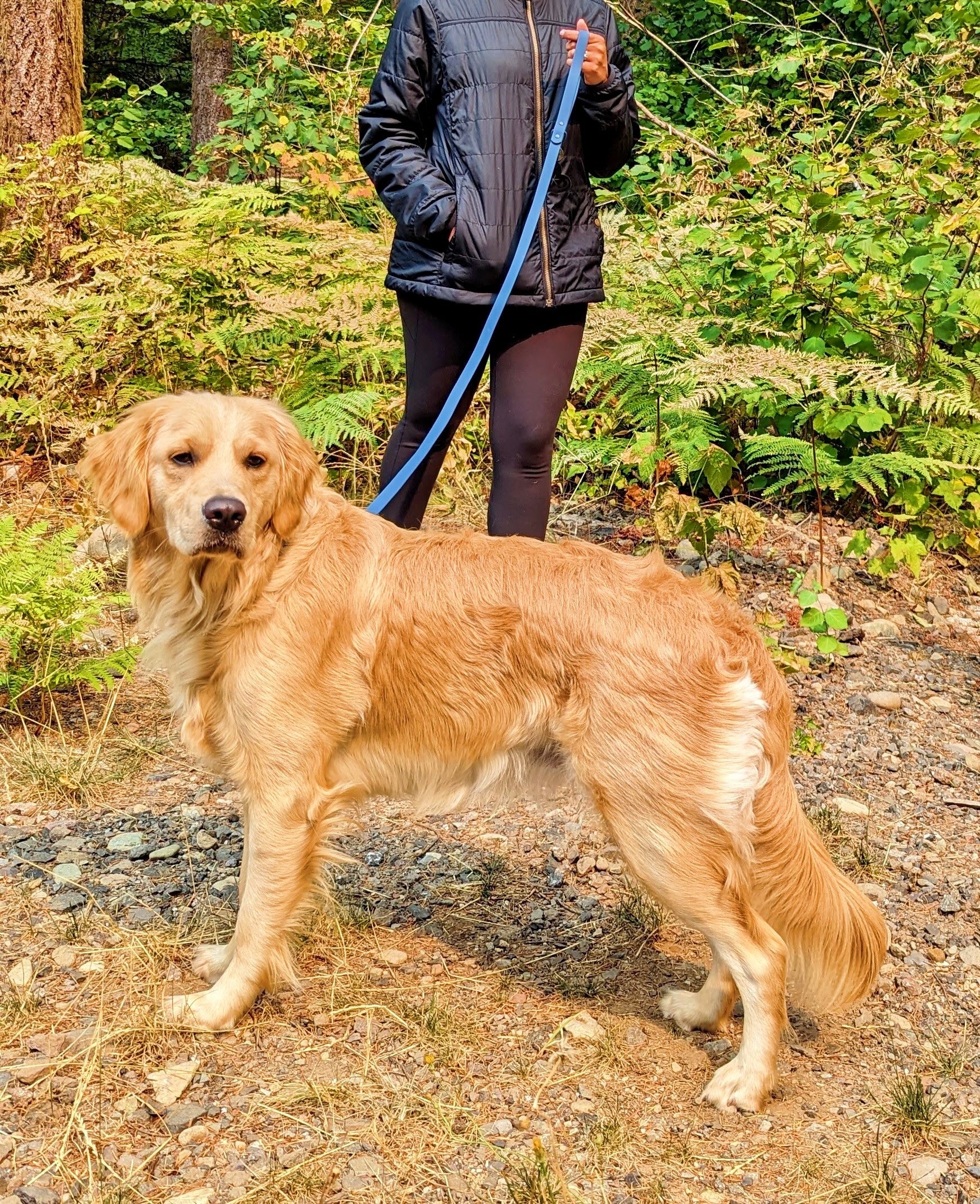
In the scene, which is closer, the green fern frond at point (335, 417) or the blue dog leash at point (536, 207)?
the blue dog leash at point (536, 207)

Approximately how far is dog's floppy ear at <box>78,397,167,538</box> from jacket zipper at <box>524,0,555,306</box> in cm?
144

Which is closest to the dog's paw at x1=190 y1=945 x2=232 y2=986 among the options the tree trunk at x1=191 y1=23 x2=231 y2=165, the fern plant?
the fern plant

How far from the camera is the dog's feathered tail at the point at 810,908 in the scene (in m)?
2.93

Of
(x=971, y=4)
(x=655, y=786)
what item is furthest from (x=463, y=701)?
(x=971, y=4)

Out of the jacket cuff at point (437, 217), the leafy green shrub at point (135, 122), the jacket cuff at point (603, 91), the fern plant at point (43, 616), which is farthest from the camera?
the leafy green shrub at point (135, 122)

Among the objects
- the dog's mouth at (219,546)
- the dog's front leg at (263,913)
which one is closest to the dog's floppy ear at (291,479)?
the dog's mouth at (219,546)

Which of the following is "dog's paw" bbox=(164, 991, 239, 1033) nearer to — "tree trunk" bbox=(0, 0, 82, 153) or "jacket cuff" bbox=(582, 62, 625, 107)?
"jacket cuff" bbox=(582, 62, 625, 107)

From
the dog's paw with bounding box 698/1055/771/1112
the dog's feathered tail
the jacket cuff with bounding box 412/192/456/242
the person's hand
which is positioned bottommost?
the dog's paw with bounding box 698/1055/771/1112

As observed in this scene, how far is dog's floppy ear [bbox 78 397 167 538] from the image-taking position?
2965mm

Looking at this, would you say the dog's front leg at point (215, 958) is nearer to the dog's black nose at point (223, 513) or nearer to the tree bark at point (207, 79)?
the dog's black nose at point (223, 513)

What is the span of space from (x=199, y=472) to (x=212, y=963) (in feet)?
4.73

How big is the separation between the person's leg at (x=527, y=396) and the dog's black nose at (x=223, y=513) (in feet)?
Answer: 4.44

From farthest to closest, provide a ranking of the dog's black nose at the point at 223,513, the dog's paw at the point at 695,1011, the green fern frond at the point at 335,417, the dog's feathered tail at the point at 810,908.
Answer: the green fern frond at the point at 335,417
the dog's paw at the point at 695,1011
the dog's feathered tail at the point at 810,908
the dog's black nose at the point at 223,513

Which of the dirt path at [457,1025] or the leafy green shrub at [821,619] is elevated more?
the leafy green shrub at [821,619]
